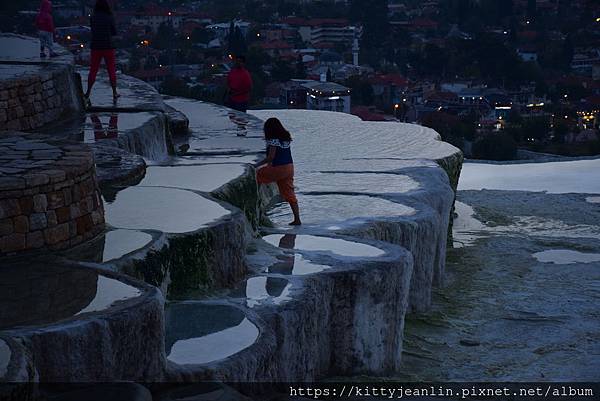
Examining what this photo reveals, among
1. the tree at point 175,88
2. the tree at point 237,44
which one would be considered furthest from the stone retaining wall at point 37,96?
the tree at point 175,88

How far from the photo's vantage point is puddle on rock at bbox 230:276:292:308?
24.7 feet

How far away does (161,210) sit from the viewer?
823 cm

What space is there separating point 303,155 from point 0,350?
31.0 ft

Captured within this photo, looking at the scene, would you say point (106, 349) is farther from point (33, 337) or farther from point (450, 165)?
point (450, 165)

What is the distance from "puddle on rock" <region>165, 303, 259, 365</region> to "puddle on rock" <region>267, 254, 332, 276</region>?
1.03m

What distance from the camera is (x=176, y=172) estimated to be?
997 cm

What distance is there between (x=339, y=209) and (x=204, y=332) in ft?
13.8

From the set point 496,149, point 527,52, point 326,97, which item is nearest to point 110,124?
point 496,149

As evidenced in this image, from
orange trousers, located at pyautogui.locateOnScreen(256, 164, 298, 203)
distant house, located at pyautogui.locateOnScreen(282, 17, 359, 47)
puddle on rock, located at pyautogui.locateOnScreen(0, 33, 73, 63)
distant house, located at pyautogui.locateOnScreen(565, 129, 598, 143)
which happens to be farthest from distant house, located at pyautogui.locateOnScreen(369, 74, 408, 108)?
orange trousers, located at pyautogui.locateOnScreen(256, 164, 298, 203)

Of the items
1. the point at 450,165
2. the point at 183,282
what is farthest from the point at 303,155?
the point at 183,282

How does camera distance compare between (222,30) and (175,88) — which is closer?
(175,88)

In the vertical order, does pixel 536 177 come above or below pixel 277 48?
above

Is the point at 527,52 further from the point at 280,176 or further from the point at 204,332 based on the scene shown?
the point at 204,332

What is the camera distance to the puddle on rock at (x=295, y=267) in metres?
8.14
